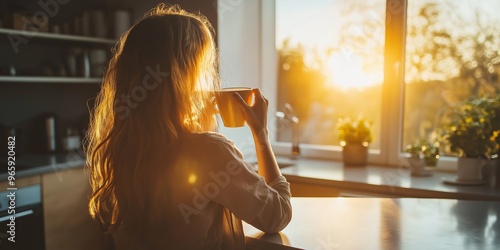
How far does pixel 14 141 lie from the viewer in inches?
101

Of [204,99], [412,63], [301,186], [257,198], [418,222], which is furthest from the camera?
[412,63]

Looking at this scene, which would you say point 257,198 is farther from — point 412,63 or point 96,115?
point 412,63

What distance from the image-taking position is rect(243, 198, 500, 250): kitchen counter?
3.37ft

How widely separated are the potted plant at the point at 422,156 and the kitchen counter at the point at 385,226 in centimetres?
73

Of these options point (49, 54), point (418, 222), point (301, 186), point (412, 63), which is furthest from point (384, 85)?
point (49, 54)

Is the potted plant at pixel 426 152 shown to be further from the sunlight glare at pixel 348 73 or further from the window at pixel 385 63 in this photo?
the sunlight glare at pixel 348 73

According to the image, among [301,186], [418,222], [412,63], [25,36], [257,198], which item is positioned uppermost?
[25,36]

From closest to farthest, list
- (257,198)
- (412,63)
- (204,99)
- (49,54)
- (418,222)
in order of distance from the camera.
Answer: (257,198), (204,99), (418,222), (412,63), (49,54)

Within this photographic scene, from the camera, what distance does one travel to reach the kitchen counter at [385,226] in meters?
1.03

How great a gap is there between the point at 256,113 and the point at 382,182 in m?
1.15

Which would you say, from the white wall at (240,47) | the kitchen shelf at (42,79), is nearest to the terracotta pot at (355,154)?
the white wall at (240,47)

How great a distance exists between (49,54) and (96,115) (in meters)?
1.98

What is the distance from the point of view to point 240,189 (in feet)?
2.96

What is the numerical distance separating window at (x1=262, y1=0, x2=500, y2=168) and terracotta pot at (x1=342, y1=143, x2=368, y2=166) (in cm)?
13
